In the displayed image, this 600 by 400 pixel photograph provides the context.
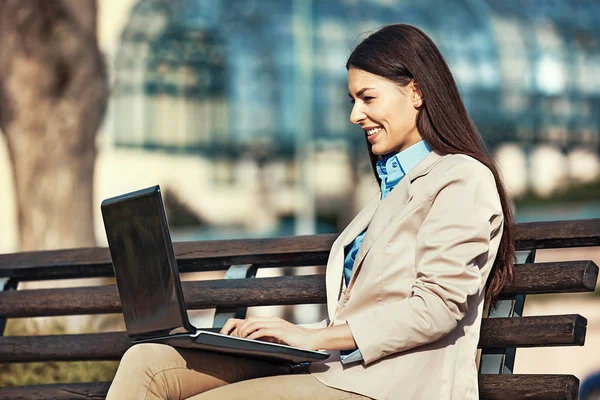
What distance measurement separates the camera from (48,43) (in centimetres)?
937

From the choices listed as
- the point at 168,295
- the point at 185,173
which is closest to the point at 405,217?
the point at 168,295

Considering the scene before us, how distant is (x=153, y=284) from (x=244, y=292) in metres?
0.96

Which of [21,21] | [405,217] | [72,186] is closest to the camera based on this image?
[405,217]

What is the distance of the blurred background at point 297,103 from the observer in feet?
94.1

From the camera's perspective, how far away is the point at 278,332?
3141mm

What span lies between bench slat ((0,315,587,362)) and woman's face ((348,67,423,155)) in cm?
58

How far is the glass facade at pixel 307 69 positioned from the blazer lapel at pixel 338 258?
24710 mm

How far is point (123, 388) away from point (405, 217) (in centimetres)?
84

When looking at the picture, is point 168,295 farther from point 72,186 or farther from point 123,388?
point 72,186

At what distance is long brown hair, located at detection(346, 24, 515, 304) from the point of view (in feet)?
10.9

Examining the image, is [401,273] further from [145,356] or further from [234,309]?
[234,309]

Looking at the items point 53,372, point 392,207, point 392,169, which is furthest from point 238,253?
point 53,372

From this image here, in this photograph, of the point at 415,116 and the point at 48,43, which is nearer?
the point at 415,116

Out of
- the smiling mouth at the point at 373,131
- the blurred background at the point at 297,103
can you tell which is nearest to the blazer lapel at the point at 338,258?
the smiling mouth at the point at 373,131
